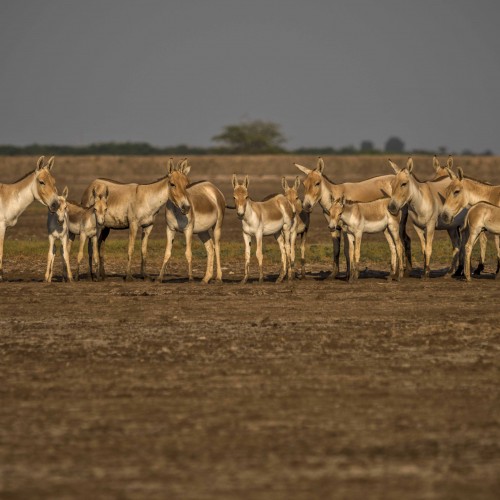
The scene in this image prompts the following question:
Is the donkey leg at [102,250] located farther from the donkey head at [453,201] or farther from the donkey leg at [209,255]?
the donkey head at [453,201]

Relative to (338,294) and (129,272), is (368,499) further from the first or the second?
(129,272)

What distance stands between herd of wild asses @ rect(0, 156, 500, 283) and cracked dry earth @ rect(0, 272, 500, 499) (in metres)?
3.66

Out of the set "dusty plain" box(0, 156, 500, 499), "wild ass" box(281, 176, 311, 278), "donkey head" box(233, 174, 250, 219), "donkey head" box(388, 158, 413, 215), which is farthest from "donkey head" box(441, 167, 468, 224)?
"donkey head" box(233, 174, 250, 219)

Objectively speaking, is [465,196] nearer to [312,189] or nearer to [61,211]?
[312,189]

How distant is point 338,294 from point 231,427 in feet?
34.0

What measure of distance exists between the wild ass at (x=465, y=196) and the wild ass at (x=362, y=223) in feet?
3.23

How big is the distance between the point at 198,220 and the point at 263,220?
124 centimetres

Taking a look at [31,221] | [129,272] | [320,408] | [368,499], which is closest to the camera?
[368,499]

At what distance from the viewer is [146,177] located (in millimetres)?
75125

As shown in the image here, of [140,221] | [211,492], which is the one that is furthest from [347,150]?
[211,492]

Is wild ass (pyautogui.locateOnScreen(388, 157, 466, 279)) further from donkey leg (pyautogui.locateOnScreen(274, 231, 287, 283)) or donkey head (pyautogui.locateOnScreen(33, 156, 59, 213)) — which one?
donkey head (pyautogui.locateOnScreen(33, 156, 59, 213))

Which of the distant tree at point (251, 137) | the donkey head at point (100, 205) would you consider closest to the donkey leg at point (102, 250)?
the donkey head at point (100, 205)

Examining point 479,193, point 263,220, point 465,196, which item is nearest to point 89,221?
point 263,220

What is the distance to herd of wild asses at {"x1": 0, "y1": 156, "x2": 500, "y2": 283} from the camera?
2294 centimetres
